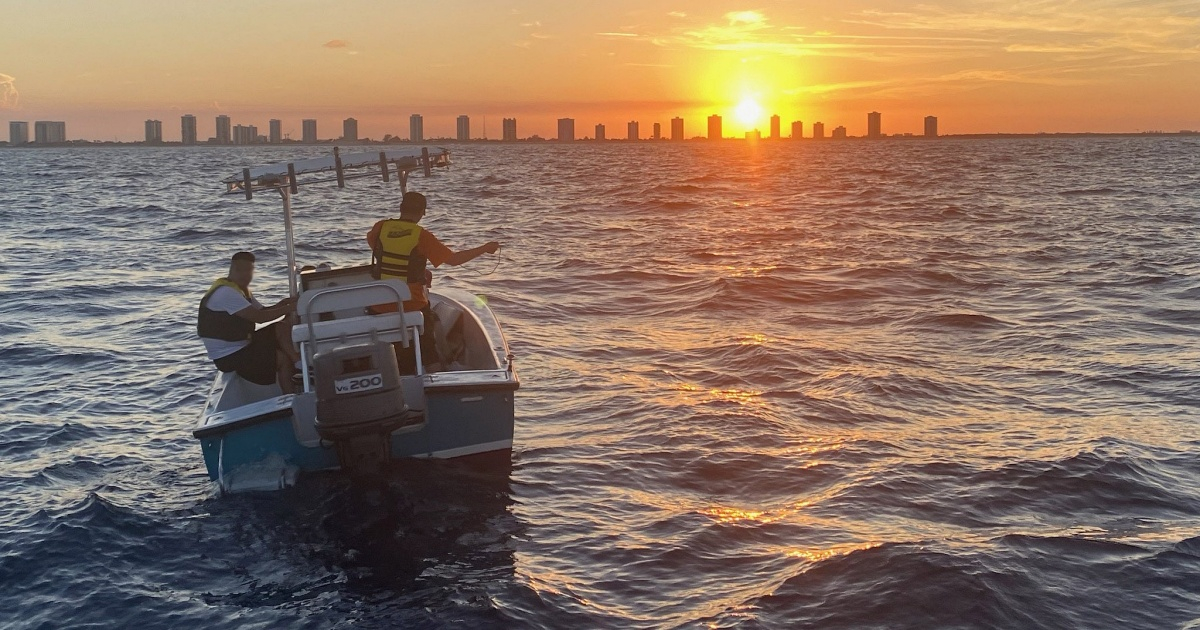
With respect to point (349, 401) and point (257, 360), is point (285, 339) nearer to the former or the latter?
point (257, 360)

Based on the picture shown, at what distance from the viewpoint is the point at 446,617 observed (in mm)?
6520

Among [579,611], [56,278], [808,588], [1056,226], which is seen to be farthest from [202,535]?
[1056,226]

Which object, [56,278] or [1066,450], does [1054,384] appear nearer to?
Answer: [1066,450]

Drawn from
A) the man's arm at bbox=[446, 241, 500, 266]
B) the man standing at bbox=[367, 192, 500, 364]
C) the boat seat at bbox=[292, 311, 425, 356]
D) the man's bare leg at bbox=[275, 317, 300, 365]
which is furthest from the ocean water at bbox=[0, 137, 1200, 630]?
the man's arm at bbox=[446, 241, 500, 266]

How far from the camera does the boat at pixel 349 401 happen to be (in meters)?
7.45

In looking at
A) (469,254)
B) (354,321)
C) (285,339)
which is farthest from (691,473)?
(285,339)

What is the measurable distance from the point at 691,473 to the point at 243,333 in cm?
386

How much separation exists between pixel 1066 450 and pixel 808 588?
384cm

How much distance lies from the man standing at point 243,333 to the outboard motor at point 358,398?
1.76 meters

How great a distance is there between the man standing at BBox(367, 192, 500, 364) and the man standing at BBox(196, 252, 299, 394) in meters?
0.96

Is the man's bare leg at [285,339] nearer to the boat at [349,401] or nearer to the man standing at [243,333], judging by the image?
the man standing at [243,333]

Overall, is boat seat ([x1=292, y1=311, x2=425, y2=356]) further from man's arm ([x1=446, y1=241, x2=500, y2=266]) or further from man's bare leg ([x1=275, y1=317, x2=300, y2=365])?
man's bare leg ([x1=275, y1=317, x2=300, y2=365])

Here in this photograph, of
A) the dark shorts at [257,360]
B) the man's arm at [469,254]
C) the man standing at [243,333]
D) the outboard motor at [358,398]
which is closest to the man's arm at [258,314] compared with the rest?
the man standing at [243,333]

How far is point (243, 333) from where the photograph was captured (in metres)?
8.98
